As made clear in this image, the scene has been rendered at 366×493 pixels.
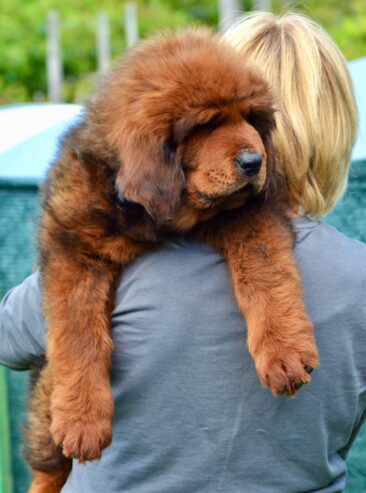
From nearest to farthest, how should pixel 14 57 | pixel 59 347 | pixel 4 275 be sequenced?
pixel 59 347, pixel 4 275, pixel 14 57

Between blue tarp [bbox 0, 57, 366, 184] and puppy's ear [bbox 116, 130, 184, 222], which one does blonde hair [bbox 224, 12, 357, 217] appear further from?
blue tarp [bbox 0, 57, 366, 184]

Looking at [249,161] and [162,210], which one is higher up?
[249,161]

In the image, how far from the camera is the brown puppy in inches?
93.6

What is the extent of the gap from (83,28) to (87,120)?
23.2 metres

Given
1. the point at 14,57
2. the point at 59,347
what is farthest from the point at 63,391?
the point at 14,57

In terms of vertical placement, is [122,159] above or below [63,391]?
above

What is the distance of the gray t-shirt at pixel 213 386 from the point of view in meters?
2.33

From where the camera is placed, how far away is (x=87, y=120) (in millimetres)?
2713

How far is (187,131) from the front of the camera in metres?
2.42

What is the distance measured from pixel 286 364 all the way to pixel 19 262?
217cm

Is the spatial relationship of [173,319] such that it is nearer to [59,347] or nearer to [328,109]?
[59,347]

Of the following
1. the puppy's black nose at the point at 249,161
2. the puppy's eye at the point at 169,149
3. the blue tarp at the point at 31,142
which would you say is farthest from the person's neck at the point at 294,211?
the blue tarp at the point at 31,142

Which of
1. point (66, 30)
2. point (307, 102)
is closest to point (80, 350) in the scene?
point (307, 102)

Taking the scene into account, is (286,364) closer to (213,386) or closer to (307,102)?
(213,386)
